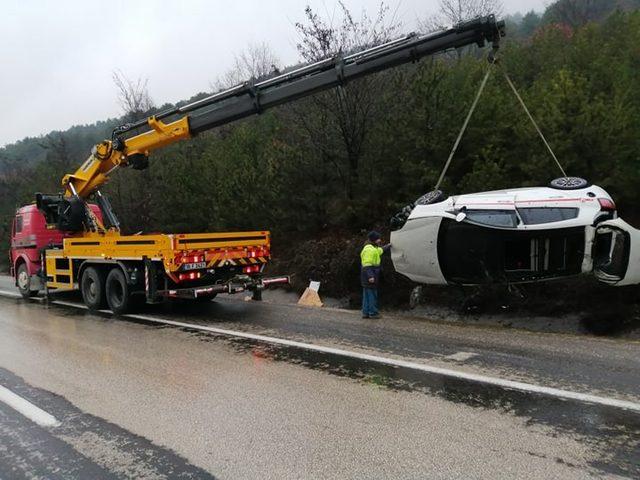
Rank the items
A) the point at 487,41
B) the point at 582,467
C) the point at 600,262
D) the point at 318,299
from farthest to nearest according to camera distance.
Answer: the point at 318,299, the point at 487,41, the point at 600,262, the point at 582,467

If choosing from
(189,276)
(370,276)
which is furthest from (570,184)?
(189,276)

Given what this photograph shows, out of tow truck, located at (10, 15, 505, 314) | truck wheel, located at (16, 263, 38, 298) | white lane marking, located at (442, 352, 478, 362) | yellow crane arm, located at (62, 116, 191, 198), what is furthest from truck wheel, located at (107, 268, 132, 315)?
white lane marking, located at (442, 352, 478, 362)

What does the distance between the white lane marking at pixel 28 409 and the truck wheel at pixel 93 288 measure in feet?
19.6

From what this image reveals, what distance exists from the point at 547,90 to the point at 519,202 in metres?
4.34

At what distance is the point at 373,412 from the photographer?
16.6 feet

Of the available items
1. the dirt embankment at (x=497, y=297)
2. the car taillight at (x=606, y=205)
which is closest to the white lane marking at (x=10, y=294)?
the dirt embankment at (x=497, y=297)

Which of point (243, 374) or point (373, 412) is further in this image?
point (243, 374)

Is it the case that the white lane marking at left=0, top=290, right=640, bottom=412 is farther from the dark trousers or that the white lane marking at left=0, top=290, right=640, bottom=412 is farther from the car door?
the car door

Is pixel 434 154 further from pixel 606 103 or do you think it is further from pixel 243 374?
pixel 243 374

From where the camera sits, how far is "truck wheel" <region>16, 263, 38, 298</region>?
14858mm

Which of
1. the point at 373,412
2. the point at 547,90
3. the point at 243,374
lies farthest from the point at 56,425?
the point at 547,90

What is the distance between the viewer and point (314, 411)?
202 inches

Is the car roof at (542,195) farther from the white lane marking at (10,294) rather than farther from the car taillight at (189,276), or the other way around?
the white lane marking at (10,294)

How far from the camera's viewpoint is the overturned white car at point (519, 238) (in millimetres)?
8461
